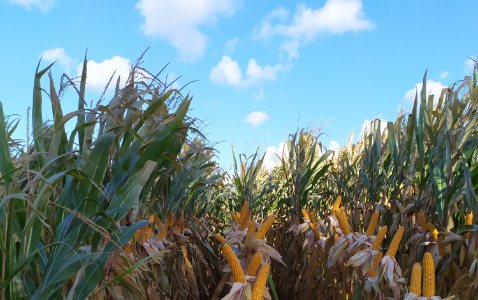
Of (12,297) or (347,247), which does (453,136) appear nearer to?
(347,247)

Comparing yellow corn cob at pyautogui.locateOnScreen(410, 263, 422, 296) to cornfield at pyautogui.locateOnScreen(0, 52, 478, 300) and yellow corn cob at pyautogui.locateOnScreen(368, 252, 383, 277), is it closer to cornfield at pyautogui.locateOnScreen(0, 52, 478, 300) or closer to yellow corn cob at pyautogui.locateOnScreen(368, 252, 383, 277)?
cornfield at pyautogui.locateOnScreen(0, 52, 478, 300)

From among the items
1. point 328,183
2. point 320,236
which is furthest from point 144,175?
point 328,183

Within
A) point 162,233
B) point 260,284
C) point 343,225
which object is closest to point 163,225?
point 162,233

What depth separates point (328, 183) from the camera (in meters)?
5.11

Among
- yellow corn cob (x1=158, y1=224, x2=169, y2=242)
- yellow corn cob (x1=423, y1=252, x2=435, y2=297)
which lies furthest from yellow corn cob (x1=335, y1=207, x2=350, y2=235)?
yellow corn cob (x1=158, y1=224, x2=169, y2=242)

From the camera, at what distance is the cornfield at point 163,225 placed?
1184 mm

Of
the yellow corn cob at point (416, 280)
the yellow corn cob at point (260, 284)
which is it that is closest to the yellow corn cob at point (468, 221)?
the yellow corn cob at point (416, 280)

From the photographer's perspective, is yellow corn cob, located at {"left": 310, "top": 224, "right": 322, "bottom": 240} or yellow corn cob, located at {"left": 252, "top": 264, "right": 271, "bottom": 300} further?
yellow corn cob, located at {"left": 310, "top": 224, "right": 322, "bottom": 240}

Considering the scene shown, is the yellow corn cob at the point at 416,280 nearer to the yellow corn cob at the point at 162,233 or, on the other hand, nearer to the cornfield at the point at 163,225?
the cornfield at the point at 163,225

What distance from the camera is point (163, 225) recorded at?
82.9 inches

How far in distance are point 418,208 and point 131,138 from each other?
1726 millimetres

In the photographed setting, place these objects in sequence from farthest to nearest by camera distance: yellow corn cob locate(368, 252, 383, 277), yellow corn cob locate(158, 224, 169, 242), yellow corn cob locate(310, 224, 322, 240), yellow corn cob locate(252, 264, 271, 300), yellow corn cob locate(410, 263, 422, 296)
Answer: yellow corn cob locate(310, 224, 322, 240) < yellow corn cob locate(158, 224, 169, 242) < yellow corn cob locate(368, 252, 383, 277) < yellow corn cob locate(410, 263, 422, 296) < yellow corn cob locate(252, 264, 271, 300)

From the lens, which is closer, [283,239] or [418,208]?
[418,208]

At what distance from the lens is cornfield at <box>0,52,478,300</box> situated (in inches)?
46.6
